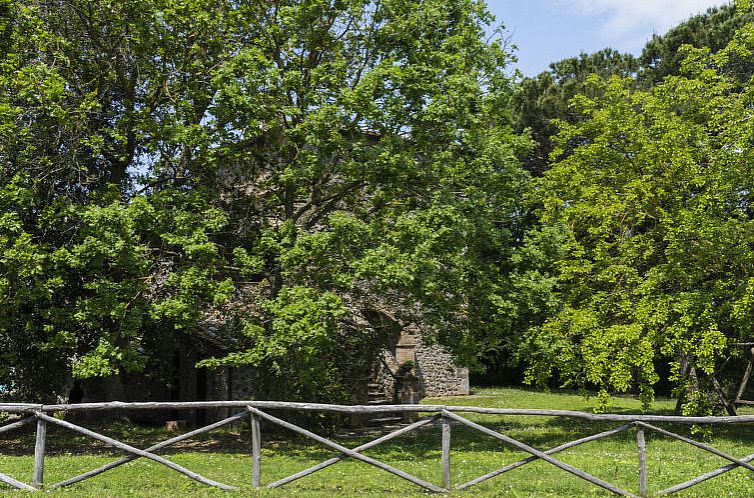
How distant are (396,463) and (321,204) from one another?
24.0ft

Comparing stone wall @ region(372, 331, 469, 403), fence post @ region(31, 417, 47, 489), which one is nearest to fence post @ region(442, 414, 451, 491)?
fence post @ region(31, 417, 47, 489)

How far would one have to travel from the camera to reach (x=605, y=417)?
937 centimetres

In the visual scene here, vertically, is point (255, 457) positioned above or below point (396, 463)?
above

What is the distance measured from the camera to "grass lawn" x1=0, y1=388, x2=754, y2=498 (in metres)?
9.37

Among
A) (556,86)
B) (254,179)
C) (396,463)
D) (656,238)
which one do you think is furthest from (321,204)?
(556,86)

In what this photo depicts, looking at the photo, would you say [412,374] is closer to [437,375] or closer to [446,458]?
[437,375]

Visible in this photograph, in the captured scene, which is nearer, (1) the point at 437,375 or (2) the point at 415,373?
(2) the point at 415,373

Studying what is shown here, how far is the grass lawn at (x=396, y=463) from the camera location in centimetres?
937

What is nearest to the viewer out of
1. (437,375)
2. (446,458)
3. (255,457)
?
(446,458)

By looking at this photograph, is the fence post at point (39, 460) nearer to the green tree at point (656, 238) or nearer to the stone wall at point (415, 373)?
the stone wall at point (415, 373)

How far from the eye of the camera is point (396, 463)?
37.4 feet

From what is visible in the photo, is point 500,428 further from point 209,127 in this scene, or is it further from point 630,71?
point 630,71

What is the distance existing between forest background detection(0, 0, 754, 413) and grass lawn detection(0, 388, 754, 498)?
1437 mm

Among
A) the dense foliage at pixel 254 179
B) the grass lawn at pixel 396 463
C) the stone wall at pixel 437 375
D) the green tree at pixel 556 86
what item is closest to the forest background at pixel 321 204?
the dense foliage at pixel 254 179
